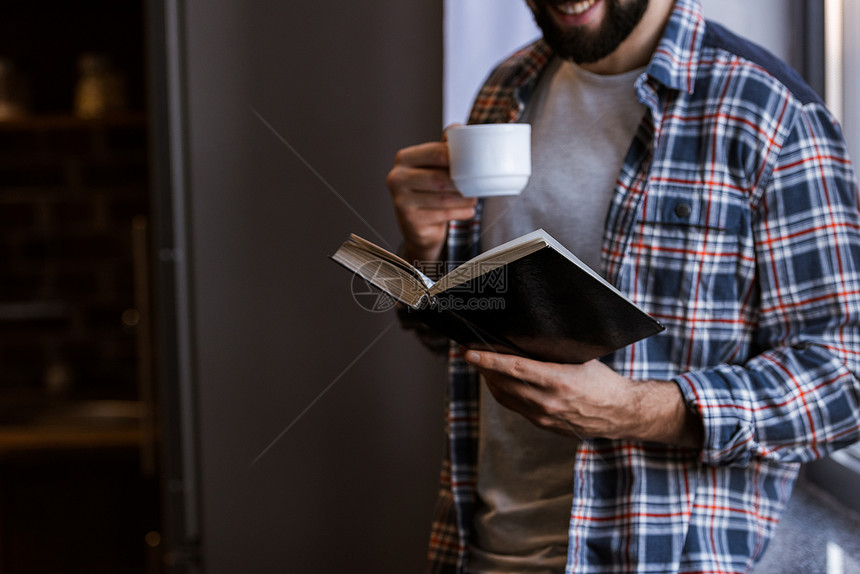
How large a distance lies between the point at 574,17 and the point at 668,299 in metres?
0.31

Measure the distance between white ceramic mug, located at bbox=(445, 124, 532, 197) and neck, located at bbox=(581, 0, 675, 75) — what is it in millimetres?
188

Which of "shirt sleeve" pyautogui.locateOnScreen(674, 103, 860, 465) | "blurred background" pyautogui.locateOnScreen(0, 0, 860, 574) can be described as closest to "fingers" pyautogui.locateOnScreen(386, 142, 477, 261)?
"shirt sleeve" pyautogui.locateOnScreen(674, 103, 860, 465)

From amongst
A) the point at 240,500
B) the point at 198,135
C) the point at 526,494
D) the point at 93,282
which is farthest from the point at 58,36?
the point at 526,494

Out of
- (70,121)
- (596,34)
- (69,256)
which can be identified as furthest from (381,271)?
(69,256)

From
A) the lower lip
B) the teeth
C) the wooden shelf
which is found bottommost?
the lower lip

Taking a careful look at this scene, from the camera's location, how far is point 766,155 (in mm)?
653

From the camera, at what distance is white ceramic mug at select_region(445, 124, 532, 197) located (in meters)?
0.65

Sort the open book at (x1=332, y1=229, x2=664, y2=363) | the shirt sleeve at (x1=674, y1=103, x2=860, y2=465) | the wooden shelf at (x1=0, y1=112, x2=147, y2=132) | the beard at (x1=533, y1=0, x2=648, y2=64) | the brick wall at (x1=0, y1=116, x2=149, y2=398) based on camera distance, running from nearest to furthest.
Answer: the open book at (x1=332, y1=229, x2=664, y2=363), the shirt sleeve at (x1=674, y1=103, x2=860, y2=465), the beard at (x1=533, y1=0, x2=648, y2=64), the wooden shelf at (x1=0, y1=112, x2=147, y2=132), the brick wall at (x1=0, y1=116, x2=149, y2=398)

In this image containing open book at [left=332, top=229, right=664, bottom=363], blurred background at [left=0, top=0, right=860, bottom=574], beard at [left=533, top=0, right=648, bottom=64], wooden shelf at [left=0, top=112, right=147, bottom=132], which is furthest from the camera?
wooden shelf at [left=0, top=112, right=147, bottom=132]

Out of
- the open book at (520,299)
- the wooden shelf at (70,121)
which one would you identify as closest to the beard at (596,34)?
the open book at (520,299)

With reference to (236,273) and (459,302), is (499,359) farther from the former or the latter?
(236,273)

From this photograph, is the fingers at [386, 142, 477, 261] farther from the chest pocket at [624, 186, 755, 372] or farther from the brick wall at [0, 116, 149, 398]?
the brick wall at [0, 116, 149, 398]

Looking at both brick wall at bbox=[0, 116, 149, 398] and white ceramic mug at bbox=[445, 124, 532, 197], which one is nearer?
white ceramic mug at bbox=[445, 124, 532, 197]

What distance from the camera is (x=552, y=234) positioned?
778 millimetres
